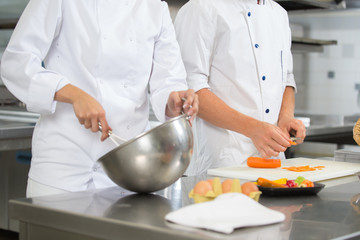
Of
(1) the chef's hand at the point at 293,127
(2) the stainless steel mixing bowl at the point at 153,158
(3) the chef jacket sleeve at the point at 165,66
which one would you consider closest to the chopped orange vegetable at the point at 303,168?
(1) the chef's hand at the point at 293,127

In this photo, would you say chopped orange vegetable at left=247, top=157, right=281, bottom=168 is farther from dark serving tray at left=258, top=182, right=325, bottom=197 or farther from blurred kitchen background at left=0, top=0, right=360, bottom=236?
blurred kitchen background at left=0, top=0, right=360, bottom=236

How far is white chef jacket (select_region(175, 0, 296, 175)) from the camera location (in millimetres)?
1993

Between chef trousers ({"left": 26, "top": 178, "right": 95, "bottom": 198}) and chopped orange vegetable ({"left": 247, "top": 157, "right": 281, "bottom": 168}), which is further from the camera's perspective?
chopped orange vegetable ({"left": 247, "top": 157, "right": 281, "bottom": 168})

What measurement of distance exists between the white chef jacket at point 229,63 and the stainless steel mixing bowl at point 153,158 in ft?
2.48

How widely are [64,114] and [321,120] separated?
2718mm

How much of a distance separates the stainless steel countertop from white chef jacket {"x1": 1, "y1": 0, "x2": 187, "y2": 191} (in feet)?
0.67

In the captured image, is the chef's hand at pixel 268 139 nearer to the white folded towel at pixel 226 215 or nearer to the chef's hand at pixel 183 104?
the chef's hand at pixel 183 104

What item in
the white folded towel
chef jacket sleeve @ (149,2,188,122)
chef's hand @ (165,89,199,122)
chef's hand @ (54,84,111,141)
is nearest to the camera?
the white folded towel

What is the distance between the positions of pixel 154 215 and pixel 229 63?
103 centimetres

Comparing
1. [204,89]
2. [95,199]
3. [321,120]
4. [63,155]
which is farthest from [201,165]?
[321,120]

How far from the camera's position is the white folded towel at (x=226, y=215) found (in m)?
0.98

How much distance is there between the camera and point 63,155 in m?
1.53

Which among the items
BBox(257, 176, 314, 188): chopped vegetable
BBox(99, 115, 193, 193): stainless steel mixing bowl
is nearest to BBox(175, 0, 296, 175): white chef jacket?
BBox(257, 176, 314, 188): chopped vegetable

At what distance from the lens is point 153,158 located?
46.2 inches
